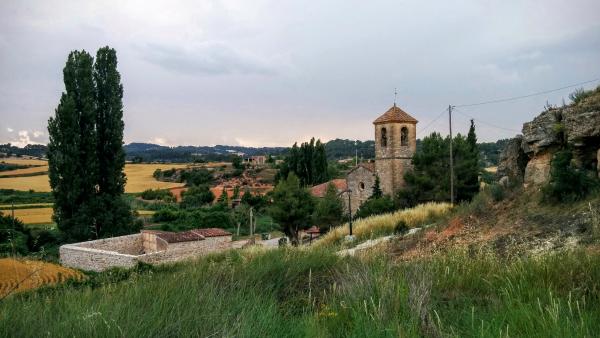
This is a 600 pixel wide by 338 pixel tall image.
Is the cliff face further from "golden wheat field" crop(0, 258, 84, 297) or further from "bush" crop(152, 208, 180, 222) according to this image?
"bush" crop(152, 208, 180, 222)

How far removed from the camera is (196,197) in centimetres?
5656

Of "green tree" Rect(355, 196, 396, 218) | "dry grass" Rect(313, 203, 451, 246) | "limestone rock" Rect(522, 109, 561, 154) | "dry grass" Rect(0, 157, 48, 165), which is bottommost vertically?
"green tree" Rect(355, 196, 396, 218)

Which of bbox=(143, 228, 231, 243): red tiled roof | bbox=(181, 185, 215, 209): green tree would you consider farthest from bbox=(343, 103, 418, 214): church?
bbox=(181, 185, 215, 209): green tree

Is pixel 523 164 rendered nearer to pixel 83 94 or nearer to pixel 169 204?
pixel 83 94

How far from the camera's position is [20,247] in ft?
78.3

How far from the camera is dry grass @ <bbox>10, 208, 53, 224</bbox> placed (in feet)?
118

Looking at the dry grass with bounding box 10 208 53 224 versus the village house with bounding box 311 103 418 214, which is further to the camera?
the dry grass with bounding box 10 208 53 224

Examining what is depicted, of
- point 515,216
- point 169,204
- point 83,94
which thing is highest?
point 83,94

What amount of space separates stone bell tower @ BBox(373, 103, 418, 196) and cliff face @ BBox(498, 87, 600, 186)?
64.5 feet

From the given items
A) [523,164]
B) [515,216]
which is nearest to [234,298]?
[515,216]

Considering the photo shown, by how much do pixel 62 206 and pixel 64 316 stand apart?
25.7 m

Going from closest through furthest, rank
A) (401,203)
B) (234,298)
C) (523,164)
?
(234,298) → (523,164) → (401,203)

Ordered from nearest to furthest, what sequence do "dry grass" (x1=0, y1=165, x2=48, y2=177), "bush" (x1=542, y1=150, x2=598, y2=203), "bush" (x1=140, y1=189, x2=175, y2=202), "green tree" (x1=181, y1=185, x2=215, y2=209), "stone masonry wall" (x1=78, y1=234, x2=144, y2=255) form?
1. "bush" (x1=542, y1=150, x2=598, y2=203)
2. "stone masonry wall" (x1=78, y1=234, x2=144, y2=255)
3. "green tree" (x1=181, y1=185, x2=215, y2=209)
4. "dry grass" (x1=0, y1=165, x2=48, y2=177)
5. "bush" (x1=140, y1=189, x2=175, y2=202)

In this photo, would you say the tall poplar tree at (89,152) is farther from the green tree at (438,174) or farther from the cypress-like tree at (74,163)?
the green tree at (438,174)
